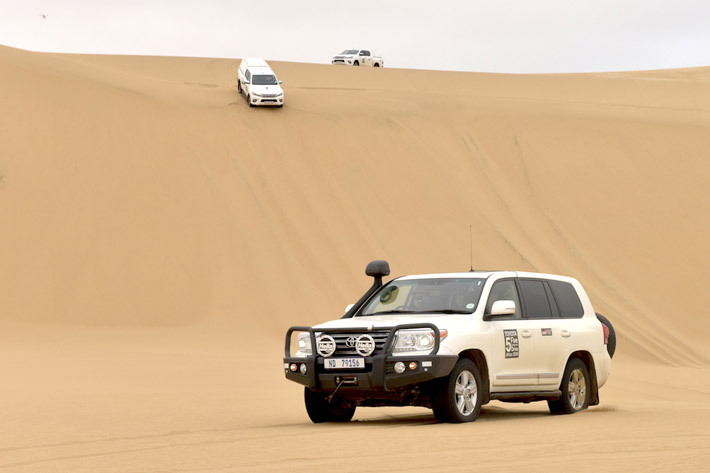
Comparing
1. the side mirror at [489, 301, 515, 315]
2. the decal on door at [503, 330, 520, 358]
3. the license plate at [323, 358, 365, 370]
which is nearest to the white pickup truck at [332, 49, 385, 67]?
the decal on door at [503, 330, 520, 358]

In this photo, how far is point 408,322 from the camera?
1206 cm

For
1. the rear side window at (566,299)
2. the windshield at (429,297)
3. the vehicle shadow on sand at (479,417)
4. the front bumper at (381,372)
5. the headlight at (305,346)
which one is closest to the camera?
the front bumper at (381,372)

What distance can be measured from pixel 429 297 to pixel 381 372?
149 cm

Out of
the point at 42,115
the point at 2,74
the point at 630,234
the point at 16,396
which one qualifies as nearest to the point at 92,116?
the point at 42,115

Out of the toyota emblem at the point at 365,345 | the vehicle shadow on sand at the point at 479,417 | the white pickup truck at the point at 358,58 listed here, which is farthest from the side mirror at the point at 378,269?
the white pickup truck at the point at 358,58

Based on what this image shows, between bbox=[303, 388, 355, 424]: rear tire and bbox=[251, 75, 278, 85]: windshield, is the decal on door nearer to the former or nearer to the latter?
bbox=[303, 388, 355, 424]: rear tire

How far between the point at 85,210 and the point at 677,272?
1565cm

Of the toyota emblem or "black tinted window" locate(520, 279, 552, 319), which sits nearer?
the toyota emblem

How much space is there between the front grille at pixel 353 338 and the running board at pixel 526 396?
1.49m

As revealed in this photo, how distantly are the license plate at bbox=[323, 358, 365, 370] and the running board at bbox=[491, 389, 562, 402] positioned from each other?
1.64m

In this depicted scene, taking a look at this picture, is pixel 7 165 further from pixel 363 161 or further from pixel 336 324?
pixel 336 324

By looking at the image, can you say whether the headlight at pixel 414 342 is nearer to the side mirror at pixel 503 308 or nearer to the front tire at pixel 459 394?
the front tire at pixel 459 394

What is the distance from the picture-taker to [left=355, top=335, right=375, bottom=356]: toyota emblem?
11.8 metres

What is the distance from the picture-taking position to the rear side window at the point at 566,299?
13829 mm
